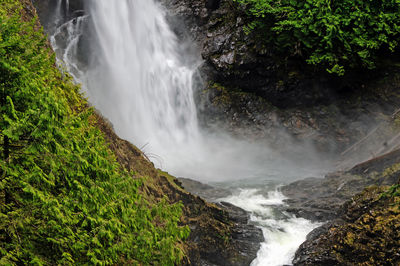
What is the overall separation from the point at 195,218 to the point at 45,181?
4.81 meters

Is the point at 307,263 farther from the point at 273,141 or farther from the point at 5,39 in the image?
the point at 273,141

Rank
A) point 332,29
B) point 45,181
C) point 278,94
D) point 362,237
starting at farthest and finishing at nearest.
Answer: point 278,94, point 332,29, point 362,237, point 45,181

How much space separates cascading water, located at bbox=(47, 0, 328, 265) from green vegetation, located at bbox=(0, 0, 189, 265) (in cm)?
1350

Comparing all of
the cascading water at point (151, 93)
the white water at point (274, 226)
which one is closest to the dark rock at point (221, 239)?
the white water at point (274, 226)

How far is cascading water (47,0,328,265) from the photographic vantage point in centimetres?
1862

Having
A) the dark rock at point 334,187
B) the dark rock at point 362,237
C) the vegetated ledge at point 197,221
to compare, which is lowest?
the vegetated ledge at point 197,221

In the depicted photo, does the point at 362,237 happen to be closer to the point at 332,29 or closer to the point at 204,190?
the point at 204,190

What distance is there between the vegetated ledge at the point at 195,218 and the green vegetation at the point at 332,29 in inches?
497

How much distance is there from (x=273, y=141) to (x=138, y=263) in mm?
17461

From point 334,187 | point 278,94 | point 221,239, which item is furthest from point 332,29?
point 221,239

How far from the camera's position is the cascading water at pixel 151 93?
1862 centimetres

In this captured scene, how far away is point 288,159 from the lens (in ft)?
65.2

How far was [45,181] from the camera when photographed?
279cm

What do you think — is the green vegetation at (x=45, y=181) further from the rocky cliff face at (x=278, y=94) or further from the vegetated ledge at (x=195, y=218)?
the rocky cliff face at (x=278, y=94)
